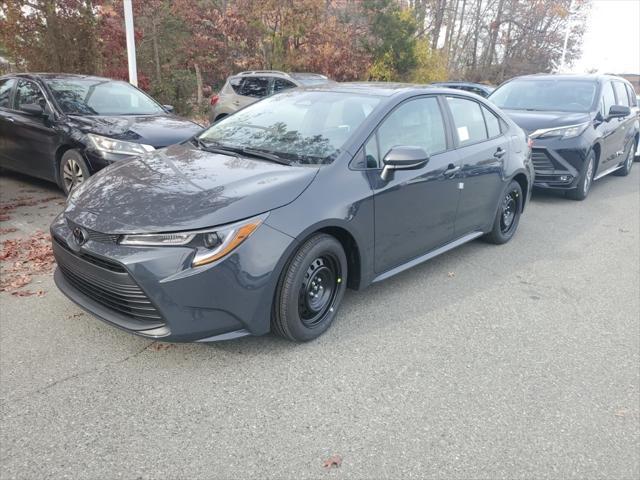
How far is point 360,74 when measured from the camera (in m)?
19.3

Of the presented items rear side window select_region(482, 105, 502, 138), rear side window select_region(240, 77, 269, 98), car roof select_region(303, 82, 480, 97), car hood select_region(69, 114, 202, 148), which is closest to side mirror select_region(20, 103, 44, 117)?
car hood select_region(69, 114, 202, 148)

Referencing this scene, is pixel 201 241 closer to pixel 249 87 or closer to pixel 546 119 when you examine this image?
pixel 546 119

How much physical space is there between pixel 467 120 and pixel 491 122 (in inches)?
21.3

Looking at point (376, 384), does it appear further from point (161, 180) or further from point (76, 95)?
point (76, 95)

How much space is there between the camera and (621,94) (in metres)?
9.26

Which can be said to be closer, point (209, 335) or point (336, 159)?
point (209, 335)

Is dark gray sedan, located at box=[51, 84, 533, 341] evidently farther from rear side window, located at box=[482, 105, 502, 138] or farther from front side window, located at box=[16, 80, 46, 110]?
front side window, located at box=[16, 80, 46, 110]

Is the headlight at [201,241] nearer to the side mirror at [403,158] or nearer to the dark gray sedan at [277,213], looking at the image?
the dark gray sedan at [277,213]

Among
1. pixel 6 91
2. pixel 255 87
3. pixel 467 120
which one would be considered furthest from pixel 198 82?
pixel 467 120

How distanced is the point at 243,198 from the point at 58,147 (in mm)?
4160

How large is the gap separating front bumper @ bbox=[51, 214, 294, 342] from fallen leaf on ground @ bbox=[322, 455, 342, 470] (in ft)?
3.02

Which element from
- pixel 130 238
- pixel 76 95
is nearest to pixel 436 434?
pixel 130 238

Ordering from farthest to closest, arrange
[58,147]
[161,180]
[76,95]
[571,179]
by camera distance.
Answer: [571,179]
[76,95]
[58,147]
[161,180]

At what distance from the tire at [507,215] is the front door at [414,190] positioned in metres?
1.10
